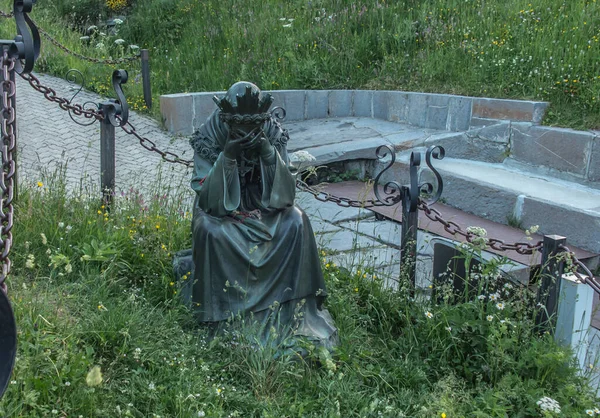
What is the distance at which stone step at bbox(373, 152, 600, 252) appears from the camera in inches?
219

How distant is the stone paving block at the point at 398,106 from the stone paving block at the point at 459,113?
71cm

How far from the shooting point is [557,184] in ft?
21.3

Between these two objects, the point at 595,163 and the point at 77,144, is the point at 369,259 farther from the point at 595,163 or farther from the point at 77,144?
the point at 77,144

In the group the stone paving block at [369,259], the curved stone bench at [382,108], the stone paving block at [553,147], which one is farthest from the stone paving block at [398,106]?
the stone paving block at [369,259]

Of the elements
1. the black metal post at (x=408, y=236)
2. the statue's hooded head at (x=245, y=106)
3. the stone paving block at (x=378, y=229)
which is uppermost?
the statue's hooded head at (x=245, y=106)

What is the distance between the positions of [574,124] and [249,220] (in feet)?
14.9

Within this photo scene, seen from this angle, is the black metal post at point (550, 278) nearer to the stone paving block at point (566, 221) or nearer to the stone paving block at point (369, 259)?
the stone paving block at point (369, 259)

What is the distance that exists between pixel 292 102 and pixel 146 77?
2079mm

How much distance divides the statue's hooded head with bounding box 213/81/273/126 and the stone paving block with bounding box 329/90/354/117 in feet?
19.1

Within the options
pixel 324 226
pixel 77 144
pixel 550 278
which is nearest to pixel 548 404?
pixel 550 278

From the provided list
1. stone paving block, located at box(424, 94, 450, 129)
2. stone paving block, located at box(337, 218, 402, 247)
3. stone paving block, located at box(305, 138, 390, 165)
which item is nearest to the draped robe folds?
stone paving block, located at box(337, 218, 402, 247)

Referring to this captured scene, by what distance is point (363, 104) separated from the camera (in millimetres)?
9070

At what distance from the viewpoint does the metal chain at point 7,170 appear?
2.15 m

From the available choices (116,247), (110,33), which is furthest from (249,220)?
(110,33)
